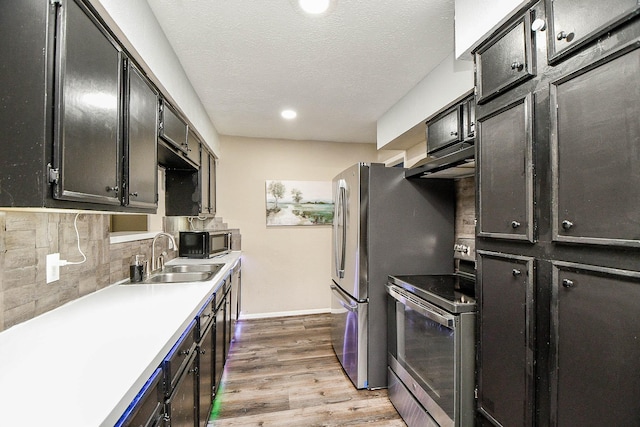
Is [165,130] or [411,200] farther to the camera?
[411,200]

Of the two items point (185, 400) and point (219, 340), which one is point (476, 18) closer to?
point (185, 400)

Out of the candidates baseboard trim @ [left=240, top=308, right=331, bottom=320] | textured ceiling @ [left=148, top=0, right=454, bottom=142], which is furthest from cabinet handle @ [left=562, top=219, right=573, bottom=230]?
baseboard trim @ [left=240, top=308, right=331, bottom=320]

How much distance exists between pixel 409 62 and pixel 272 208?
275 centimetres

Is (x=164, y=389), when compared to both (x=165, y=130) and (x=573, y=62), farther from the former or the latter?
(x=573, y=62)

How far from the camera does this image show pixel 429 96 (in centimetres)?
242

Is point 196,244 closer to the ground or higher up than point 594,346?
higher up

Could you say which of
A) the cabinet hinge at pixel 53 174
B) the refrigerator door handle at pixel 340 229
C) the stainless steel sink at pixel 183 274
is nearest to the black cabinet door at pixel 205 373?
the stainless steel sink at pixel 183 274

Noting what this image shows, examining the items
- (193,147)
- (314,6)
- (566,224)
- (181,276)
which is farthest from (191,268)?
(566,224)

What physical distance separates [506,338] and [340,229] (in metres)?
1.76

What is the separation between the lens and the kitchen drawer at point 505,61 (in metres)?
1.21

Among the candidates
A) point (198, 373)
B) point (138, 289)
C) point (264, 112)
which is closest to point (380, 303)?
point (198, 373)

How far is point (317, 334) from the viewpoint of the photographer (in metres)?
3.73

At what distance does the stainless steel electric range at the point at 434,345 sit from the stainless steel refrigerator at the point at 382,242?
0.40 feet

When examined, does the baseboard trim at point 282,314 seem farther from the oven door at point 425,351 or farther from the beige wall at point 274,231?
the oven door at point 425,351
